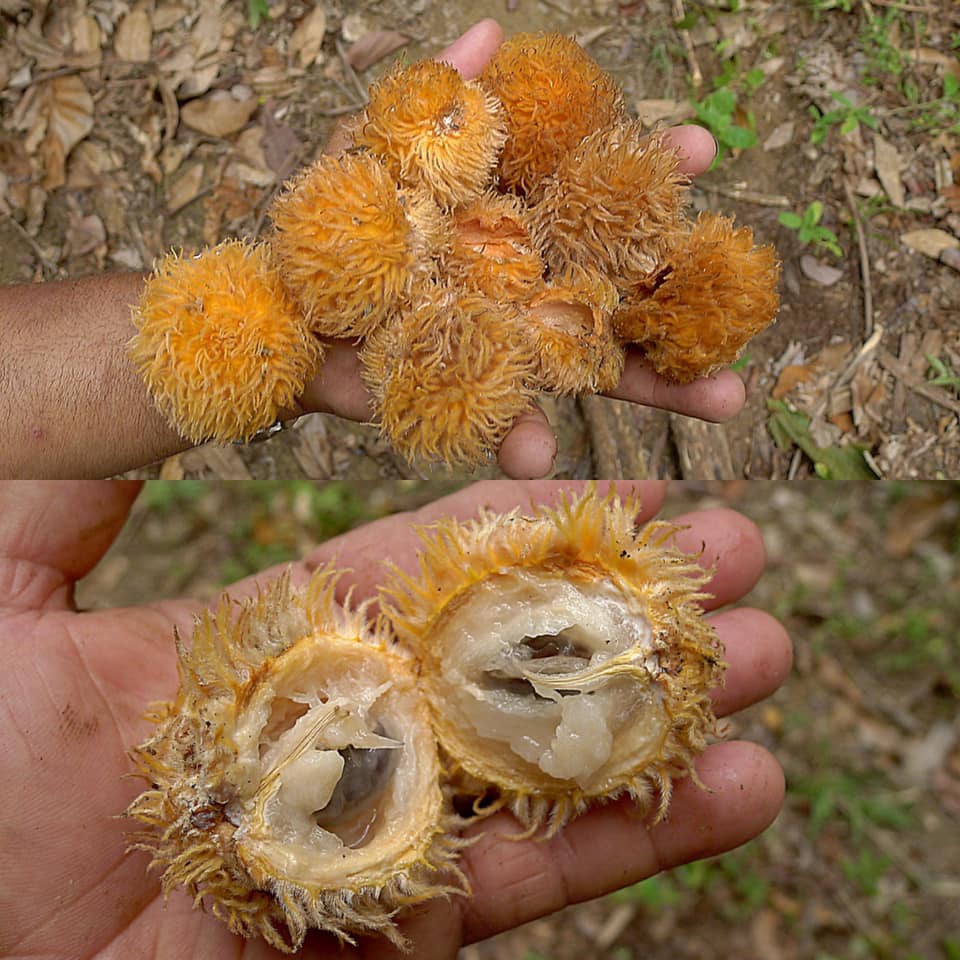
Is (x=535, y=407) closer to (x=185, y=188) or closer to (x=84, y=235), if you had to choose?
(x=185, y=188)

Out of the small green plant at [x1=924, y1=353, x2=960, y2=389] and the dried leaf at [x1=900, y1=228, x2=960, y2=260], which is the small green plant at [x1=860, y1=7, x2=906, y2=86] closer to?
the dried leaf at [x1=900, y1=228, x2=960, y2=260]

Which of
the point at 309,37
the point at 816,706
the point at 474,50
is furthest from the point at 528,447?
the point at 309,37

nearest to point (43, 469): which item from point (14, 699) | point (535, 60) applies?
point (14, 699)

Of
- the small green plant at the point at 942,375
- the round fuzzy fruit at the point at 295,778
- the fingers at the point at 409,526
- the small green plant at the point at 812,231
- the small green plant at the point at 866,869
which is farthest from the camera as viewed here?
the small green plant at the point at 866,869

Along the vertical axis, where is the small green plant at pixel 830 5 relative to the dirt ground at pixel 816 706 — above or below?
above

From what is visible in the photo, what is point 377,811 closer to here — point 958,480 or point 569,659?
point 569,659

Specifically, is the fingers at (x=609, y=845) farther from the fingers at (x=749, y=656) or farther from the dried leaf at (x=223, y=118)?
the dried leaf at (x=223, y=118)

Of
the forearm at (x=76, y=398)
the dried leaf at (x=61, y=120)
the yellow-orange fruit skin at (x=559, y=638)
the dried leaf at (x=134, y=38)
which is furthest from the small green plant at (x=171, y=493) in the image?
the dried leaf at (x=134, y=38)

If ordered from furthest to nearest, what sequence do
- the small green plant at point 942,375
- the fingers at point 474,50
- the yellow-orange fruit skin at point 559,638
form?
the small green plant at point 942,375 → the fingers at point 474,50 → the yellow-orange fruit skin at point 559,638
